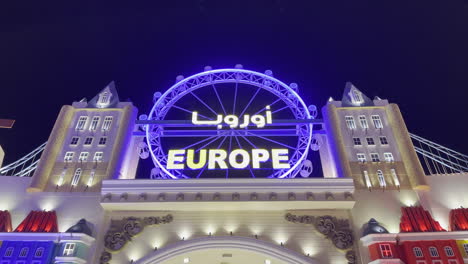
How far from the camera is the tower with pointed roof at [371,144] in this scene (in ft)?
95.1

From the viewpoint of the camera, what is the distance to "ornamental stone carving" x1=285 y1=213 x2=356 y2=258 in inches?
995

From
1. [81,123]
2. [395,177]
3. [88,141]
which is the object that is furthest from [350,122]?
[81,123]

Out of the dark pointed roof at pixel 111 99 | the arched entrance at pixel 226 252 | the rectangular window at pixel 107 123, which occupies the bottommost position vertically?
the arched entrance at pixel 226 252

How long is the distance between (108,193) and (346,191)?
18.6m

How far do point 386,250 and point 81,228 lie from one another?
70.6 ft

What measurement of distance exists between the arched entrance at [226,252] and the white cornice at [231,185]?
3890mm

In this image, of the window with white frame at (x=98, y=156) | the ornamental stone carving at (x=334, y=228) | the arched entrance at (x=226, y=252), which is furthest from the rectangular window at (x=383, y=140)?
the window with white frame at (x=98, y=156)

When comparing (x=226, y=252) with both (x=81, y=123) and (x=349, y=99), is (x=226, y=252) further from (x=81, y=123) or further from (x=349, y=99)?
(x=349, y=99)

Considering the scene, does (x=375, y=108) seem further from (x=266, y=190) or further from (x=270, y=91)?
(x=266, y=190)

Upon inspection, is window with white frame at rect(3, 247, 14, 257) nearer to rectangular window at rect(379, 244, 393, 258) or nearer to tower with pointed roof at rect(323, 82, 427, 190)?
tower with pointed roof at rect(323, 82, 427, 190)

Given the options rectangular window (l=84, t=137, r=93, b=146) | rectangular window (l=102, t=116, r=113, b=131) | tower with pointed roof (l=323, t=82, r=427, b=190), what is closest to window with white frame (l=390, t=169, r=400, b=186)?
tower with pointed roof (l=323, t=82, r=427, b=190)

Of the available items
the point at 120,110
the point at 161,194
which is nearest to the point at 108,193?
the point at 161,194

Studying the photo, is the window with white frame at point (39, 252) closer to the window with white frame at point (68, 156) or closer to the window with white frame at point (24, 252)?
the window with white frame at point (24, 252)

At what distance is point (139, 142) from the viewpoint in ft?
109
